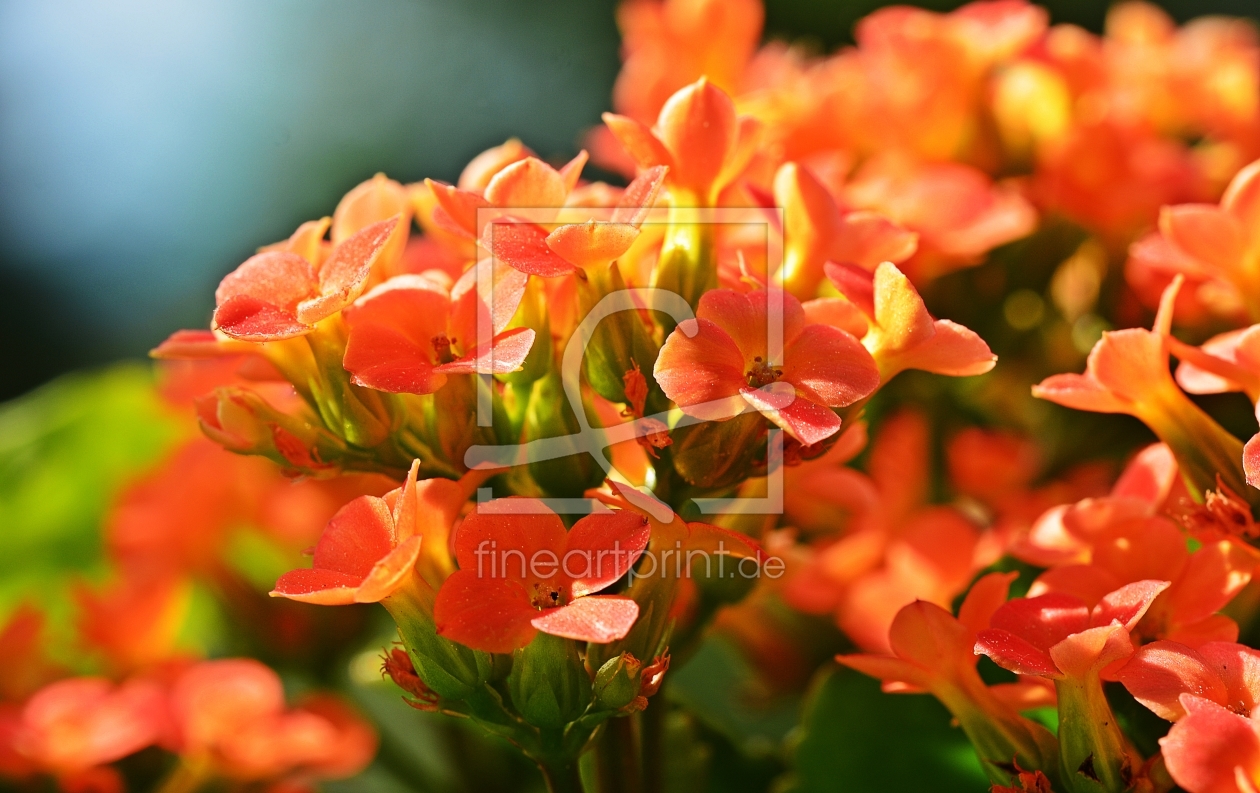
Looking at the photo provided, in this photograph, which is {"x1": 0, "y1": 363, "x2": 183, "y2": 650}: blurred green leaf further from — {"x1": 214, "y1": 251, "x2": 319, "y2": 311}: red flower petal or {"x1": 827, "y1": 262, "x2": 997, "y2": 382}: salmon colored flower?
{"x1": 827, "y1": 262, "x2": 997, "y2": 382}: salmon colored flower

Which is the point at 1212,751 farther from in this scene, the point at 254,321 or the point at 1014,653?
the point at 254,321

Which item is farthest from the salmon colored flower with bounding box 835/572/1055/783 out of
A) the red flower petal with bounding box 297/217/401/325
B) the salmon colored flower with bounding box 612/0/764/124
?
the salmon colored flower with bounding box 612/0/764/124

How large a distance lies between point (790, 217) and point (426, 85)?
7.03 feet

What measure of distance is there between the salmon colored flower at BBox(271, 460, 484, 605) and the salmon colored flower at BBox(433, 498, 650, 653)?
0.06 feet

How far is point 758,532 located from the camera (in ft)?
1.58

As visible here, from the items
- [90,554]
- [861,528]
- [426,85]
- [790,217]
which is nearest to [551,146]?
[426,85]

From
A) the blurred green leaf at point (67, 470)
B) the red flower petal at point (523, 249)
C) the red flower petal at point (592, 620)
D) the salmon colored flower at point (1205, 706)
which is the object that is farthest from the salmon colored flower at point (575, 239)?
the blurred green leaf at point (67, 470)

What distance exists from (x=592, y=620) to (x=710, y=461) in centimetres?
9

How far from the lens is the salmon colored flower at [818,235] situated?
48cm

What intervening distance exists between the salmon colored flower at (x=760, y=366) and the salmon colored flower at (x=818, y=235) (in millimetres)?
89

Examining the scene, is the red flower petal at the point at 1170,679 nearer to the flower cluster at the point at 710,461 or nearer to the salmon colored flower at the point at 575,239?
the flower cluster at the point at 710,461

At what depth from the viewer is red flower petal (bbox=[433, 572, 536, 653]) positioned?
1.20ft

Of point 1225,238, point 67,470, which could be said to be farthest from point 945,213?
point 67,470

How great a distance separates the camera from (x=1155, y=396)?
447 mm
